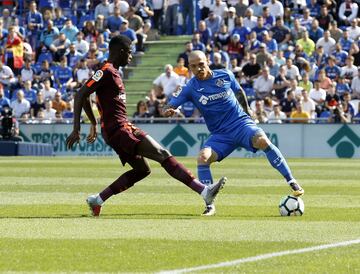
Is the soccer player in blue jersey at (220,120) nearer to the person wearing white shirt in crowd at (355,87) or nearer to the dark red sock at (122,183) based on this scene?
the dark red sock at (122,183)

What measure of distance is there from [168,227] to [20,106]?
2436cm

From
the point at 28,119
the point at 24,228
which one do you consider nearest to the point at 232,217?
the point at 24,228

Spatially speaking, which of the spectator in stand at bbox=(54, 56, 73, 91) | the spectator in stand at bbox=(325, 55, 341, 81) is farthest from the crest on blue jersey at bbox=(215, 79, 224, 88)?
the spectator in stand at bbox=(54, 56, 73, 91)

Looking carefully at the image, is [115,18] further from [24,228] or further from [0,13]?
[24,228]

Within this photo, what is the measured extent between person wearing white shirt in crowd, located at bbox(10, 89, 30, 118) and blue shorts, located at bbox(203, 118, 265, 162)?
2193cm

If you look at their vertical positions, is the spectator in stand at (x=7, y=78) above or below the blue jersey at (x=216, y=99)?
below

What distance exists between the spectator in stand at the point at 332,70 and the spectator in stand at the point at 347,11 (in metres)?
3.01

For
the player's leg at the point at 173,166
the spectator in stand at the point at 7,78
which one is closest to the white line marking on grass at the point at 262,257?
the player's leg at the point at 173,166

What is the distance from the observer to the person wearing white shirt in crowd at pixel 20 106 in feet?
118

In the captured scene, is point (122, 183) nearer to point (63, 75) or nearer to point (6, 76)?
point (63, 75)

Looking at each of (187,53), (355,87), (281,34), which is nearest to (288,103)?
(355,87)

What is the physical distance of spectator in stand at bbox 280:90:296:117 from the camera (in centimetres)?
3325

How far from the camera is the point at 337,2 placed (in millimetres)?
37188

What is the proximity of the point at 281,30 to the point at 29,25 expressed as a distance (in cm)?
954
